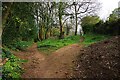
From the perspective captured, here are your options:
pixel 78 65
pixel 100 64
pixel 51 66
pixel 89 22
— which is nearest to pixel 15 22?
pixel 51 66

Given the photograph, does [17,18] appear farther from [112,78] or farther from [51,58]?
[112,78]

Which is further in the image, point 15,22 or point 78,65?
point 15,22

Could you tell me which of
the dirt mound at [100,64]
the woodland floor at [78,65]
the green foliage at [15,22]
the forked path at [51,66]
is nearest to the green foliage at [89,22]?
the green foliage at [15,22]

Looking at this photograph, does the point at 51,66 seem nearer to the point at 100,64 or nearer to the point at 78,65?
the point at 78,65

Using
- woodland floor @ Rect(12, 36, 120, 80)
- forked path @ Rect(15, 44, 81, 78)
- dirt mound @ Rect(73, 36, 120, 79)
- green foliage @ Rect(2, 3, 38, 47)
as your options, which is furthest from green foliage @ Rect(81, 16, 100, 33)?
dirt mound @ Rect(73, 36, 120, 79)

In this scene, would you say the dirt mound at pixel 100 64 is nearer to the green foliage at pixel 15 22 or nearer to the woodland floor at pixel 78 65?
the woodland floor at pixel 78 65

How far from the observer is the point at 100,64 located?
12375 mm

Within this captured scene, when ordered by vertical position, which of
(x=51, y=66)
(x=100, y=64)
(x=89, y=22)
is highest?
(x=89, y=22)

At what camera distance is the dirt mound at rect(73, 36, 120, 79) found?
1113 centimetres

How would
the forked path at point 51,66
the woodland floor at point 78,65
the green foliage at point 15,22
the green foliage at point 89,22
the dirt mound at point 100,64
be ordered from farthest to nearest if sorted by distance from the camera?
the green foliage at point 89,22 < the green foliage at point 15,22 < the forked path at point 51,66 < the woodland floor at point 78,65 < the dirt mound at point 100,64

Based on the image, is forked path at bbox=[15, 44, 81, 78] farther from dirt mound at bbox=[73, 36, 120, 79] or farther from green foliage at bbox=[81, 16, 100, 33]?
green foliage at bbox=[81, 16, 100, 33]

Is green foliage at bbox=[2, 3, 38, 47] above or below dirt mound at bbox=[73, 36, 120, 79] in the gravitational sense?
above

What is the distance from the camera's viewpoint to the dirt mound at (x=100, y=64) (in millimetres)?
11133

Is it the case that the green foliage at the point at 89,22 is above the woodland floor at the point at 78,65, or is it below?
above
